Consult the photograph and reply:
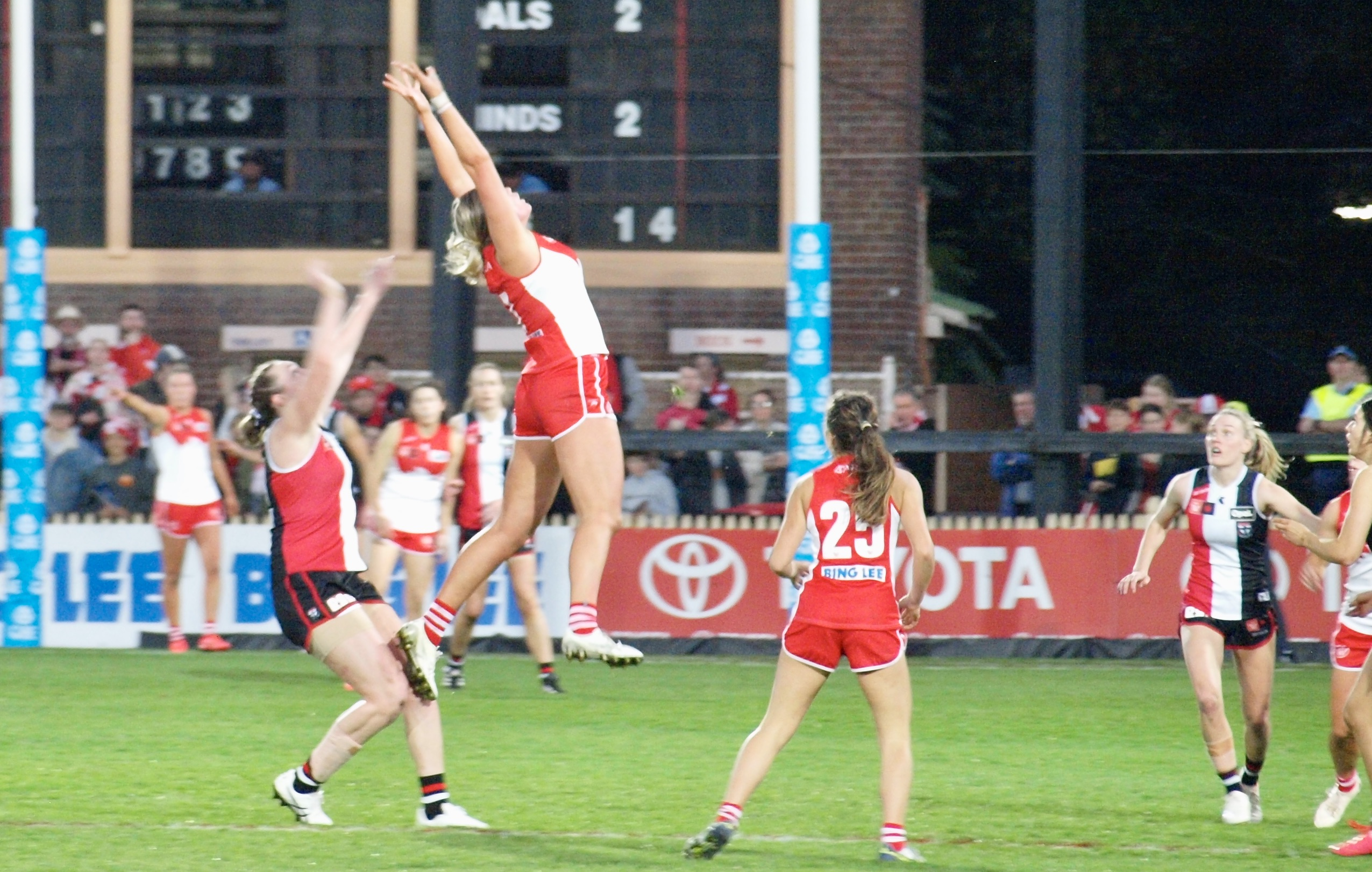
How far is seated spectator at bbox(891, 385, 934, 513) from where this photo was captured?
48.6 feet

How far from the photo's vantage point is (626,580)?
13.7m

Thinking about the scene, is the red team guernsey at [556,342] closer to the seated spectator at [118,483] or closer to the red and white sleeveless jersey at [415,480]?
the red and white sleeveless jersey at [415,480]

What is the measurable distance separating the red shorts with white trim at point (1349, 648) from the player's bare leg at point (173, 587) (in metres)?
8.19

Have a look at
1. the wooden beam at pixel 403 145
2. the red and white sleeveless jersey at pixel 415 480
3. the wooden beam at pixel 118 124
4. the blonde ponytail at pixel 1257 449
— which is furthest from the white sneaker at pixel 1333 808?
the wooden beam at pixel 118 124

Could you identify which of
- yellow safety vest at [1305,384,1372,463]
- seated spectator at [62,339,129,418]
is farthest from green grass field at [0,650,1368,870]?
seated spectator at [62,339,129,418]

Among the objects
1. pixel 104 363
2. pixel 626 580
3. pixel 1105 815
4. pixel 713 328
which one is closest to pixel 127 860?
pixel 1105 815

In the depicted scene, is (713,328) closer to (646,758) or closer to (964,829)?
(646,758)

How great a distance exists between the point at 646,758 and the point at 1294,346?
57.4 feet

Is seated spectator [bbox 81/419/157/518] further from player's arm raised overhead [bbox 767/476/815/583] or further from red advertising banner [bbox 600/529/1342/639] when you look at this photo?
player's arm raised overhead [bbox 767/476/815/583]

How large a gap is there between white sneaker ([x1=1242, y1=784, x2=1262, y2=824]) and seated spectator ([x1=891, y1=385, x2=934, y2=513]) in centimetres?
682

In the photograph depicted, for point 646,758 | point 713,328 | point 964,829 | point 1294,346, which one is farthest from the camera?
point 1294,346

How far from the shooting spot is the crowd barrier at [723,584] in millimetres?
13320

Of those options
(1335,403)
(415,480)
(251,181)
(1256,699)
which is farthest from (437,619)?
(251,181)

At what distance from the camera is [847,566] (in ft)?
21.9
